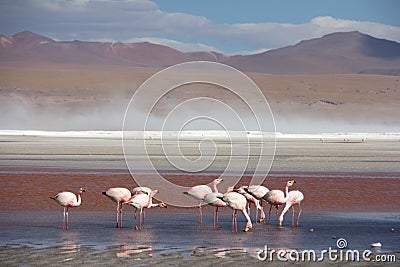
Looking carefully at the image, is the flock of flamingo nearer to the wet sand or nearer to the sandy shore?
the wet sand

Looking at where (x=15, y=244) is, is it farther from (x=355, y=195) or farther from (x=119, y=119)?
(x=119, y=119)

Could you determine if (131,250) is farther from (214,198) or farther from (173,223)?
(214,198)

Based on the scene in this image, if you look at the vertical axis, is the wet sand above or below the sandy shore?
above

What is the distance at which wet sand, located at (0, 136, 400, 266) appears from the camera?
13.9 metres

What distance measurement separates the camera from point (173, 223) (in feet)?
59.3

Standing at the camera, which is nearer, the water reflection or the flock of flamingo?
the water reflection

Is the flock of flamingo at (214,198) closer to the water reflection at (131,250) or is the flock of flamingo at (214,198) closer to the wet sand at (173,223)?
the wet sand at (173,223)

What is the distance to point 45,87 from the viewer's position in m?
130

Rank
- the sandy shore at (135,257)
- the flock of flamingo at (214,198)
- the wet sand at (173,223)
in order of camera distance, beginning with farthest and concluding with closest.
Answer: the flock of flamingo at (214,198), the wet sand at (173,223), the sandy shore at (135,257)

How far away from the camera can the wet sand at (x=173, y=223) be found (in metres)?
13.9

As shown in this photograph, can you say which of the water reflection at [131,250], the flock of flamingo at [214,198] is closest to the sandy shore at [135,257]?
the water reflection at [131,250]

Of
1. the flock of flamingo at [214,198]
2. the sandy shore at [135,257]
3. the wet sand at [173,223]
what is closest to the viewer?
the sandy shore at [135,257]

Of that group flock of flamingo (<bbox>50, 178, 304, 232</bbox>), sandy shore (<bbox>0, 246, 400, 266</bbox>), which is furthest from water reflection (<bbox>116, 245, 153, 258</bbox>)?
flock of flamingo (<bbox>50, 178, 304, 232</bbox>)

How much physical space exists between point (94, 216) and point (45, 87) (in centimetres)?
11351
